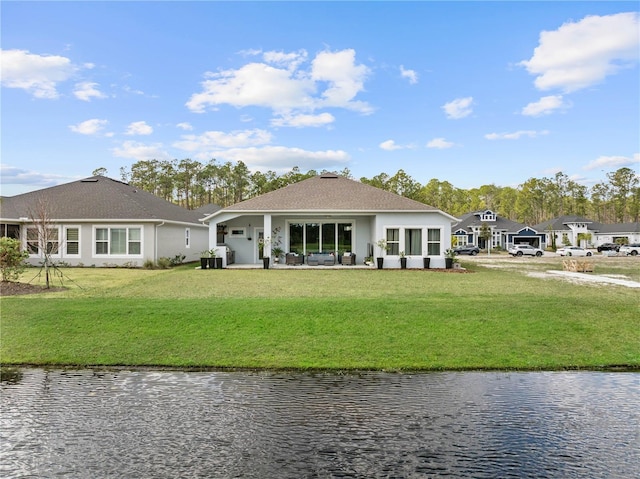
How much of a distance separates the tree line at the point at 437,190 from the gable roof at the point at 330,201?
23.8 metres

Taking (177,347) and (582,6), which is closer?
(177,347)

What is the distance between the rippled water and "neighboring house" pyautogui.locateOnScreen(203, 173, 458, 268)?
1528 centimetres

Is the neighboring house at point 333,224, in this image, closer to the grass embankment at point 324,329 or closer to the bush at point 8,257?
the grass embankment at point 324,329

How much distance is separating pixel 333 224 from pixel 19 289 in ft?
48.7

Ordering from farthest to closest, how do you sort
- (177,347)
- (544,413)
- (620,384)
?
(177,347)
(620,384)
(544,413)

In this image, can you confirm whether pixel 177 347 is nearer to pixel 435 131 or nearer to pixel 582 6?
pixel 582 6

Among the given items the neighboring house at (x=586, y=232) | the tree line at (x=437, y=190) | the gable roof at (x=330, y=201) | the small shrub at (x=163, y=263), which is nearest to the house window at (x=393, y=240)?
the gable roof at (x=330, y=201)

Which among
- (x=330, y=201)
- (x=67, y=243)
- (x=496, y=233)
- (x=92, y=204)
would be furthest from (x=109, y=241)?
(x=496, y=233)

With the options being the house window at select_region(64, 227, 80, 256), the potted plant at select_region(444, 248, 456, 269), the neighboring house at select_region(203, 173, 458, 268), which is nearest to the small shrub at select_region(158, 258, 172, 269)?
the neighboring house at select_region(203, 173, 458, 268)

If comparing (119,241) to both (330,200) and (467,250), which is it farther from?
(467,250)

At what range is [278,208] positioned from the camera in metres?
21.9

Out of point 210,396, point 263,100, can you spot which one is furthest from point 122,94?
point 210,396

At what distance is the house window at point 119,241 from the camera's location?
74.1ft

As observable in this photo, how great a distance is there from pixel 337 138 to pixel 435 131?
8.90 m
